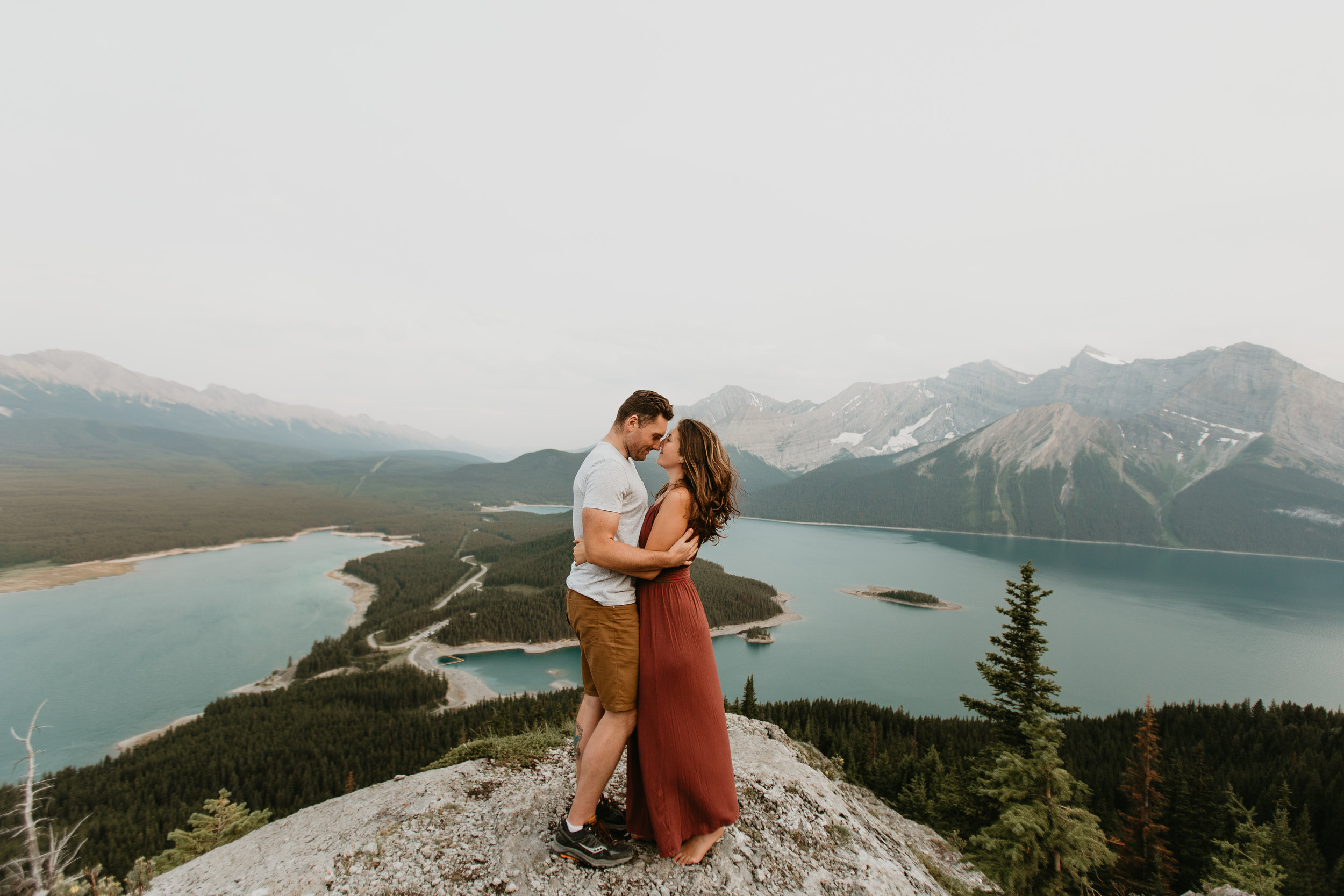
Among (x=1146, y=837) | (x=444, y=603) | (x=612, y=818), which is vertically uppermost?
(x=612, y=818)

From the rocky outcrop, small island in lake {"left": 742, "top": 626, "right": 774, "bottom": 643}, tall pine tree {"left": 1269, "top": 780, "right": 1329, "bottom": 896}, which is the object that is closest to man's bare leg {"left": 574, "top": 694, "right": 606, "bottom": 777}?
the rocky outcrop

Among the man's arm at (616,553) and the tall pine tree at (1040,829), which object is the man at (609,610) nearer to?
the man's arm at (616,553)

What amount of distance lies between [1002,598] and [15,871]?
128506 millimetres

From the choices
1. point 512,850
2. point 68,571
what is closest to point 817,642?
point 512,850

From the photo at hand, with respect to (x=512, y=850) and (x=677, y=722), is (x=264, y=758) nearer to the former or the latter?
(x=512, y=850)

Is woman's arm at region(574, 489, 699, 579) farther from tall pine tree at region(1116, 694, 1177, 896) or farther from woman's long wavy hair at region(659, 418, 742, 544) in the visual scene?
tall pine tree at region(1116, 694, 1177, 896)

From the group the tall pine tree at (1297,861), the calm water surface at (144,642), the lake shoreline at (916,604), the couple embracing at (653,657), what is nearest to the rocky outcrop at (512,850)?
the couple embracing at (653,657)

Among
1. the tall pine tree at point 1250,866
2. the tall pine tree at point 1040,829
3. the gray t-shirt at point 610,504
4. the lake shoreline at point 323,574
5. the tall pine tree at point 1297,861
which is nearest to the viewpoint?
the gray t-shirt at point 610,504

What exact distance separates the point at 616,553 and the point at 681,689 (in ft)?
4.26

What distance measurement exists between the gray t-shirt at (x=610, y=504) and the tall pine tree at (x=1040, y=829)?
36.9 feet

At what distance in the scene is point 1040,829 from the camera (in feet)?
34.3

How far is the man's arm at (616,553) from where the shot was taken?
3.85 meters

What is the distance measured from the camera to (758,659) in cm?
7838

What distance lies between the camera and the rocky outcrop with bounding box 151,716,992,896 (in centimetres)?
405
